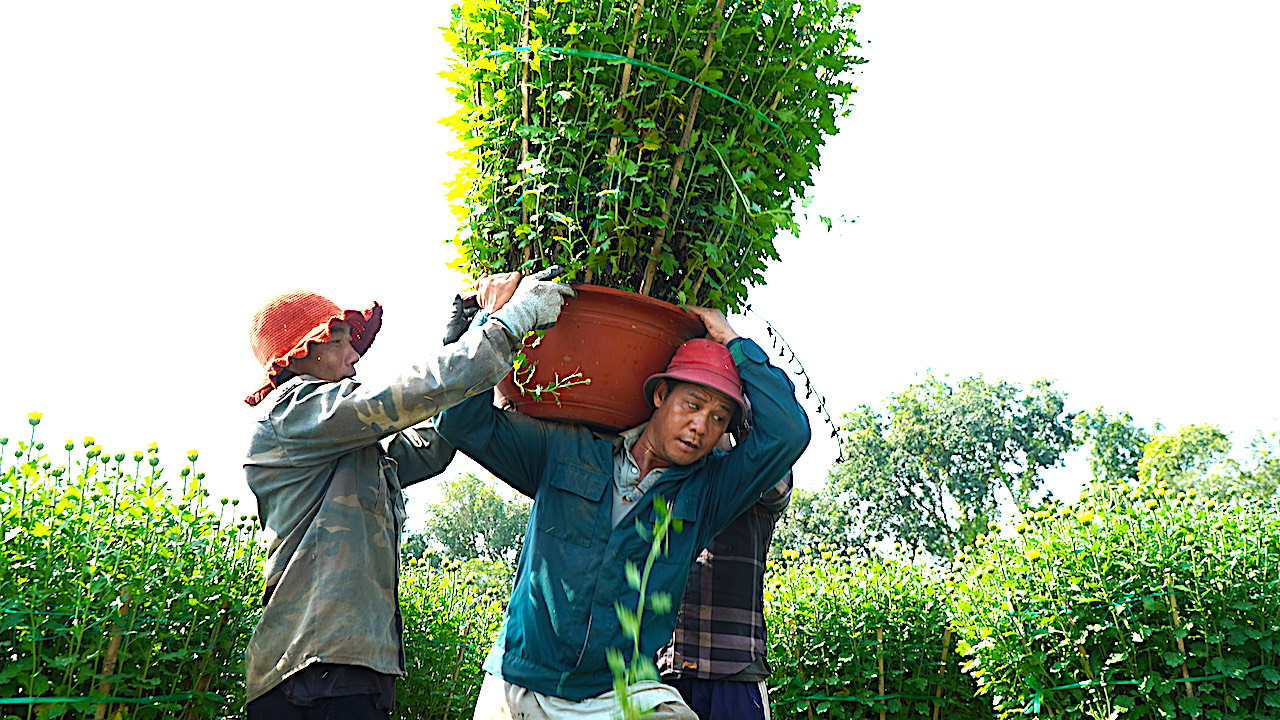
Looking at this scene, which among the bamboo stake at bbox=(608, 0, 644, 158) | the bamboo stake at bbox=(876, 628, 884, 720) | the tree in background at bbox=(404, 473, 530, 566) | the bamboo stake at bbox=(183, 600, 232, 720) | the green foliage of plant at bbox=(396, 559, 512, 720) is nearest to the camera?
the bamboo stake at bbox=(608, 0, 644, 158)

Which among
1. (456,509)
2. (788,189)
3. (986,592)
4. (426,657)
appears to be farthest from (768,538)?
(456,509)

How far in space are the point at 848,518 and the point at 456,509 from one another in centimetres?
1544

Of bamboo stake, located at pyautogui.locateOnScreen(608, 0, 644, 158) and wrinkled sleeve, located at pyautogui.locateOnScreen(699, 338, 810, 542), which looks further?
wrinkled sleeve, located at pyautogui.locateOnScreen(699, 338, 810, 542)

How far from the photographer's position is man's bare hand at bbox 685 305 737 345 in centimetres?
252

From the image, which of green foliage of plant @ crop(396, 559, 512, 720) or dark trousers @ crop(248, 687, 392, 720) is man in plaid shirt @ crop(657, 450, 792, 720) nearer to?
dark trousers @ crop(248, 687, 392, 720)

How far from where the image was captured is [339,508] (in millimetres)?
2258

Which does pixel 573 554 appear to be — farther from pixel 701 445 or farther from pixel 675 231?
pixel 675 231

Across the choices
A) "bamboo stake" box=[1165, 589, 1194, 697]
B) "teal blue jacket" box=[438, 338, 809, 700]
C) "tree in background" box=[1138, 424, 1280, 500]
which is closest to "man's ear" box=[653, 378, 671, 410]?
"teal blue jacket" box=[438, 338, 809, 700]

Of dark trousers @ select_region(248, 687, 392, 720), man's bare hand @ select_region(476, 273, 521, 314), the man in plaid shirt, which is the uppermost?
man's bare hand @ select_region(476, 273, 521, 314)

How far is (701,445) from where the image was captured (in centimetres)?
247

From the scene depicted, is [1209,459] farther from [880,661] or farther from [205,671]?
[205,671]

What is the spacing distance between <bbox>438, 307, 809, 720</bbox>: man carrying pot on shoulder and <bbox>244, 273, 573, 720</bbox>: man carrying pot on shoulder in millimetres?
252

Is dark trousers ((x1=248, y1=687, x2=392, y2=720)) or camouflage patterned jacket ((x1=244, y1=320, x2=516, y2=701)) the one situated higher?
camouflage patterned jacket ((x1=244, y1=320, x2=516, y2=701))

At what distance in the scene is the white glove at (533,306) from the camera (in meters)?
2.21
